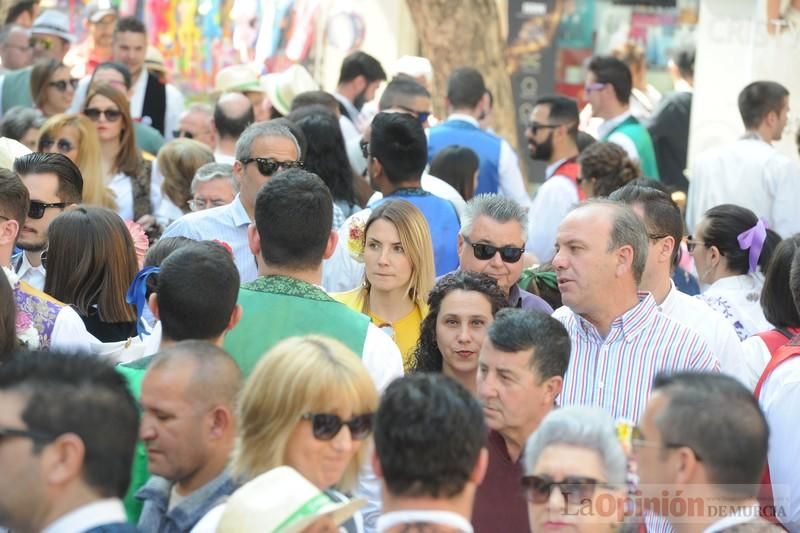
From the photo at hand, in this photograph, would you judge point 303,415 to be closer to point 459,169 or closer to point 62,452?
point 62,452

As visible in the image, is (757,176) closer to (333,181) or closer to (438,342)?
(333,181)

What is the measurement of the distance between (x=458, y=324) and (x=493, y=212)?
1.08 m

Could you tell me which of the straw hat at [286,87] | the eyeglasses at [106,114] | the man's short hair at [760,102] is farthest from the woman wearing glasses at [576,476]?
the straw hat at [286,87]

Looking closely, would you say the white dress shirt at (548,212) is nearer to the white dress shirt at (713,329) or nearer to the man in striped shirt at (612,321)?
the white dress shirt at (713,329)

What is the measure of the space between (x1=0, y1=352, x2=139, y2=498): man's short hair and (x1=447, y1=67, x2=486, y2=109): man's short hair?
7313 millimetres

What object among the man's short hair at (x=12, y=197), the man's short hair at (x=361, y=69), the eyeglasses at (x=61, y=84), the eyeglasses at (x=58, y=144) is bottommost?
the man's short hair at (x=361, y=69)

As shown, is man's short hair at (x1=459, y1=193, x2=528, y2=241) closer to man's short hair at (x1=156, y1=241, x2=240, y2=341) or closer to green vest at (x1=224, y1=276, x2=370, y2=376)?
green vest at (x1=224, y1=276, x2=370, y2=376)

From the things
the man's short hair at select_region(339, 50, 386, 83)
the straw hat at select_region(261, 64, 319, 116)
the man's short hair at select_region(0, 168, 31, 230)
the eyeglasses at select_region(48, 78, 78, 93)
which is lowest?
the straw hat at select_region(261, 64, 319, 116)

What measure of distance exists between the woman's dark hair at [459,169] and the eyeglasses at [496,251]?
2.62 m

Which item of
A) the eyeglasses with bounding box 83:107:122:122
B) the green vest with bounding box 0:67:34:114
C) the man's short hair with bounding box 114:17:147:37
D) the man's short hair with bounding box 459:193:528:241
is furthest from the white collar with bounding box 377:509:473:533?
the man's short hair with bounding box 114:17:147:37

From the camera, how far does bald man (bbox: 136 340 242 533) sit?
160 inches

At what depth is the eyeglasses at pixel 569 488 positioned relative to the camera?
3650 millimetres

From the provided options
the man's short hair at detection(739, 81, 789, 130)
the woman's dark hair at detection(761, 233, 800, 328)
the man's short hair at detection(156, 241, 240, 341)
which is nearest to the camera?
the man's short hair at detection(156, 241, 240, 341)

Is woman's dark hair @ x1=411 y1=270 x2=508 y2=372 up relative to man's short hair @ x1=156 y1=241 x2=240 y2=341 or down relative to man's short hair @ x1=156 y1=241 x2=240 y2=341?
down
